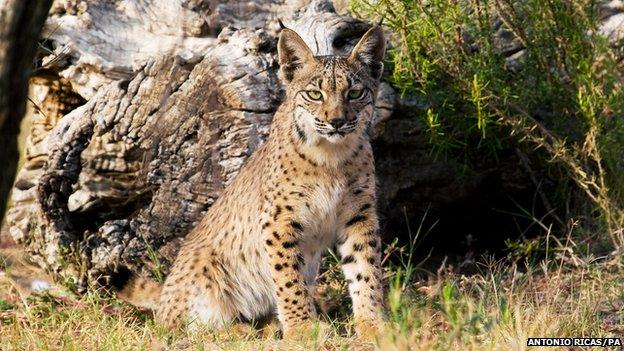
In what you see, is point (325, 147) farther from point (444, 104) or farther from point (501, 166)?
point (501, 166)

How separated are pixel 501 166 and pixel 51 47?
3.59m

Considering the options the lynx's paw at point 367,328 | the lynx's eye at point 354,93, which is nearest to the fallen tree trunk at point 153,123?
the lynx's eye at point 354,93

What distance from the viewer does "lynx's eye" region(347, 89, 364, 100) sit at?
588cm

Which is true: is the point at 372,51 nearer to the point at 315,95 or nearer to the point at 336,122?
the point at 315,95

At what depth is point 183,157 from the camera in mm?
6883

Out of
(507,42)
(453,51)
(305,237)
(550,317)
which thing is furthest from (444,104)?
(550,317)

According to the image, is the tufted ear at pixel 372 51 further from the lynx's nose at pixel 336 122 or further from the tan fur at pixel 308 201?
the lynx's nose at pixel 336 122

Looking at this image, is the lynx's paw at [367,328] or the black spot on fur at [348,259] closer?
the lynx's paw at [367,328]

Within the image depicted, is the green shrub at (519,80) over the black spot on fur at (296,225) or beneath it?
over

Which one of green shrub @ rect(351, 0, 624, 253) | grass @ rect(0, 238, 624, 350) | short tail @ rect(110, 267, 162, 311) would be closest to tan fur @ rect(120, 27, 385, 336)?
grass @ rect(0, 238, 624, 350)

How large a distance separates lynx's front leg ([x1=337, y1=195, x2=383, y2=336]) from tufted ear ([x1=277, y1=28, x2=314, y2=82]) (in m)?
0.92

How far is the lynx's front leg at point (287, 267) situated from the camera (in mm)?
5836

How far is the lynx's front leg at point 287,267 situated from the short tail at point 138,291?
41.0 inches

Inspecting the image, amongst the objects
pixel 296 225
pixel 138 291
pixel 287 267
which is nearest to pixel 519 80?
pixel 296 225
